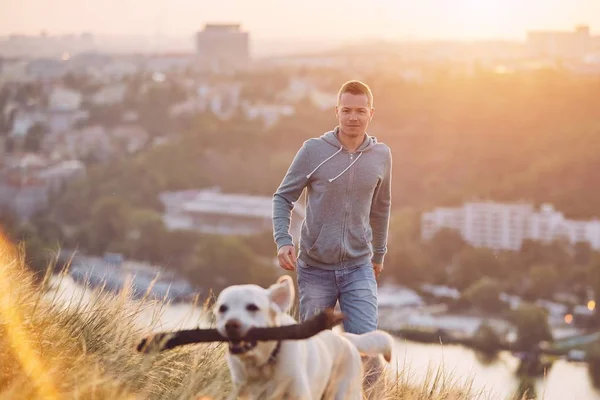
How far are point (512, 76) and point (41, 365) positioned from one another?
52.8m

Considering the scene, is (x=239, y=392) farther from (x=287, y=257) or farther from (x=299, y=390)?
(x=287, y=257)

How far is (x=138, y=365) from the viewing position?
6.52ft

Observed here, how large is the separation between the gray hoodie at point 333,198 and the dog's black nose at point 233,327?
71 centimetres

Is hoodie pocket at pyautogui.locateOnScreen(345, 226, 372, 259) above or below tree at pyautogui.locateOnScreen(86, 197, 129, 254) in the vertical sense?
above

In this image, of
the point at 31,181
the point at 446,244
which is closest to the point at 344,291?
the point at 446,244

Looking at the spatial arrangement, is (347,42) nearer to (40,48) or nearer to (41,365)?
(40,48)

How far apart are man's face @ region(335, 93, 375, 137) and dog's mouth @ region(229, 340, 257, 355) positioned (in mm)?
878

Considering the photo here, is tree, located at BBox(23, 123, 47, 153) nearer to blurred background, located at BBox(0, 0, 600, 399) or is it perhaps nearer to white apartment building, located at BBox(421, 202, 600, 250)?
blurred background, located at BBox(0, 0, 600, 399)

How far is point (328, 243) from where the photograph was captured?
236 cm

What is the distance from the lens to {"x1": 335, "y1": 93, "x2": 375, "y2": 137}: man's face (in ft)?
7.80

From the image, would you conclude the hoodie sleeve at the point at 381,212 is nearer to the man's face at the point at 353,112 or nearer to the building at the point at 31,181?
the man's face at the point at 353,112

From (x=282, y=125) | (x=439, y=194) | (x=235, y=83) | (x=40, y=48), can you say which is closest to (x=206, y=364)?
(x=439, y=194)


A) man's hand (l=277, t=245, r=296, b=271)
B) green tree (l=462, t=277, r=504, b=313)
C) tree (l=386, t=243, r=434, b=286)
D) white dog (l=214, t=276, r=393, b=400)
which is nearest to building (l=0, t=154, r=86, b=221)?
tree (l=386, t=243, r=434, b=286)

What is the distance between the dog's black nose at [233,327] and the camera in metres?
1.61
